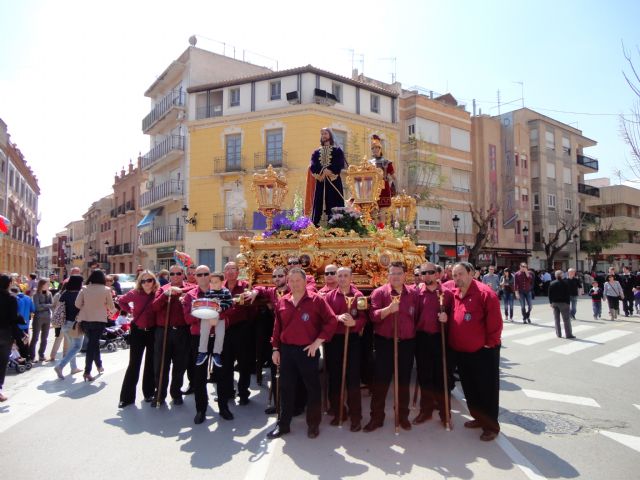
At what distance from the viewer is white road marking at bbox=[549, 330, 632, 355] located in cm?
1086

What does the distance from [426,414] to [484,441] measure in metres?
0.84

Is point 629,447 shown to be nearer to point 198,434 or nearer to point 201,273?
point 198,434

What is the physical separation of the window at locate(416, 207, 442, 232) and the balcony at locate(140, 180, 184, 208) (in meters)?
15.9

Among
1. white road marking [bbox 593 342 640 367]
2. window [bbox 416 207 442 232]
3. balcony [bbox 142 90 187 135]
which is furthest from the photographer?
window [bbox 416 207 442 232]

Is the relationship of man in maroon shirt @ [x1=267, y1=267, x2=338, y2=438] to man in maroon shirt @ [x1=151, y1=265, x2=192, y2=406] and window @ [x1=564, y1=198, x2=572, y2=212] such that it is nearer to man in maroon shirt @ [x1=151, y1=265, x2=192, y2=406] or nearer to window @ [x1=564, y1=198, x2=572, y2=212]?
man in maroon shirt @ [x1=151, y1=265, x2=192, y2=406]

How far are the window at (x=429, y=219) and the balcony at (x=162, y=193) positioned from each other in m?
15.9

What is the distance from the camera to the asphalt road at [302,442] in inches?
170

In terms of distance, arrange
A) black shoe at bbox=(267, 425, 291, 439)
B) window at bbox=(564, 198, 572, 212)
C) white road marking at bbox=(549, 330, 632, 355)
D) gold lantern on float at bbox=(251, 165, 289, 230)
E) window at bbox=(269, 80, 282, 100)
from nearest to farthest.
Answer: black shoe at bbox=(267, 425, 291, 439)
gold lantern on float at bbox=(251, 165, 289, 230)
white road marking at bbox=(549, 330, 632, 355)
window at bbox=(269, 80, 282, 100)
window at bbox=(564, 198, 572, 212)

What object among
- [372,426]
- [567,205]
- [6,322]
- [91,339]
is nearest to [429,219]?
[567,205]

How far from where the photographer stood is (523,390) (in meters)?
7.25

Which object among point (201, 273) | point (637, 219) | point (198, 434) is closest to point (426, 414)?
point (198, 434)

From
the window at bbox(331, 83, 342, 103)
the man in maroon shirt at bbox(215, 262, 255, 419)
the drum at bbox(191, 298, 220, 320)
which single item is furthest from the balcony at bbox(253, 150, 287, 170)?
the drum at bbox(191, 298, 220, 320)

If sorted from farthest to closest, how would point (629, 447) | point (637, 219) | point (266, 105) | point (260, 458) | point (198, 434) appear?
point (637, 219)
point (266, 105)
point (198, 434)
point (629, 447)
point (260, 458)

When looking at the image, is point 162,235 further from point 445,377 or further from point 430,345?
point 445,377
